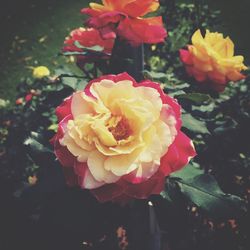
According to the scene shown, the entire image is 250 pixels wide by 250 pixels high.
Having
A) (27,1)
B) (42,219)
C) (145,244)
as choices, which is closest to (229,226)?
(145,244)

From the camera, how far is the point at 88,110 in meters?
0.79

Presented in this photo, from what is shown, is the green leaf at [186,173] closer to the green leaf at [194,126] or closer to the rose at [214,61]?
the green leaf at [194,126]

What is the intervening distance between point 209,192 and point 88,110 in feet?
1.39

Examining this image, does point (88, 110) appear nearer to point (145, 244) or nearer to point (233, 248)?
point (145, 244)

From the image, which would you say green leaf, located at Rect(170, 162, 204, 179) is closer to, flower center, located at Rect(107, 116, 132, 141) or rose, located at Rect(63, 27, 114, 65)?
flower center, located at Rect(107, 116, 132, 141)

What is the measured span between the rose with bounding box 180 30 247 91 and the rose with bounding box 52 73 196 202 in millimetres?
449

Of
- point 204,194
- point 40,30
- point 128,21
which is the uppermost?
point 128,21

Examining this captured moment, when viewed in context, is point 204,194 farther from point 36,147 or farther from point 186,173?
point 36,147

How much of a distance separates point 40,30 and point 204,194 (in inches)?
167

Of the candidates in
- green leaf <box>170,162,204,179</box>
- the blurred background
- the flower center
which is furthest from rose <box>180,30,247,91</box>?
the blurred background

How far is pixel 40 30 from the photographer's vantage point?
15.5ft

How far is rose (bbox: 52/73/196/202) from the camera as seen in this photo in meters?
0.73

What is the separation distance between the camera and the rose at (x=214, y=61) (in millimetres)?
1187

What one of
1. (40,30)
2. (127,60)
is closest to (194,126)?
(127,60)
